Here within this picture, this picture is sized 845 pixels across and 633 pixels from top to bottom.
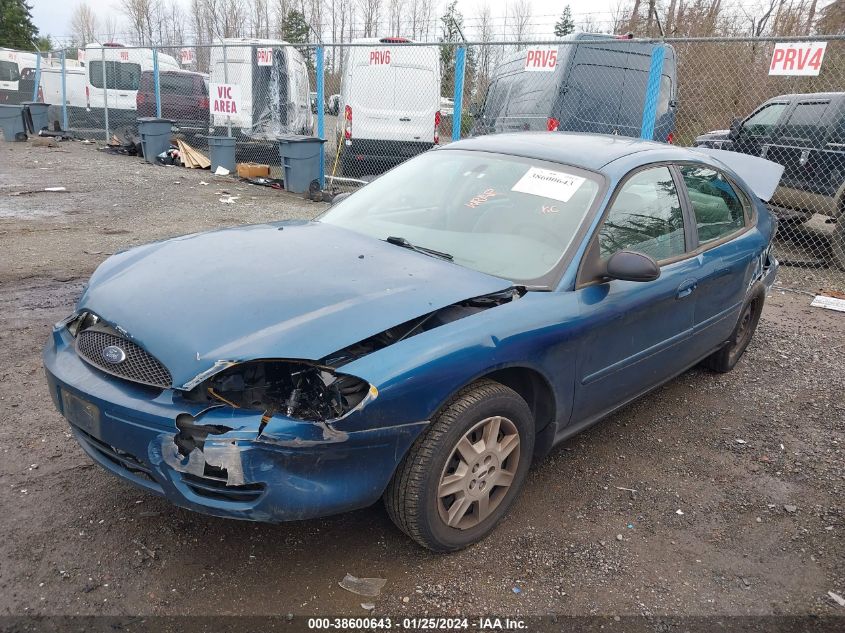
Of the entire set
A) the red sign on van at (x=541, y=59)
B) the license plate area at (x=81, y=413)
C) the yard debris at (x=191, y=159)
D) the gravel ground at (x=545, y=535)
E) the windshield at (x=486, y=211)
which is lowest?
the gravel ground at (x=545, y=535)

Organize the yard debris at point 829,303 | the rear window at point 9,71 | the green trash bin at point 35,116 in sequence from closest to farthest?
the yard debris at point 829,303 < the green trash bin at point 35,116 < the rear window at point 9,71

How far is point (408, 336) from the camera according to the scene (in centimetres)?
239

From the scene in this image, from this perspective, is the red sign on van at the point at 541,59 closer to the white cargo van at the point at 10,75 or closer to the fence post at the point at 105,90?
the fence post at the point at 105,90

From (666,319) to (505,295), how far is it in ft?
3.85

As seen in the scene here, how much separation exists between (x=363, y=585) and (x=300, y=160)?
1000 centimetres

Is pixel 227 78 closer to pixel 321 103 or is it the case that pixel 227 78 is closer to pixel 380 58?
pixel 321 103

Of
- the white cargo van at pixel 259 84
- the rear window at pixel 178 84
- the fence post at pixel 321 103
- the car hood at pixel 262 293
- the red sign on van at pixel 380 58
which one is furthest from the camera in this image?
the rear window at pixel 178 84

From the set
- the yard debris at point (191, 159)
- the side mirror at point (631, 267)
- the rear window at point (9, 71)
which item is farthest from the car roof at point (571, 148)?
the rear window at point (9, 71)

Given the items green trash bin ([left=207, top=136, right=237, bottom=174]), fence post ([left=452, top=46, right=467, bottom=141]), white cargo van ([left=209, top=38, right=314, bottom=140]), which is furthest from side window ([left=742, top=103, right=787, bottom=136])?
green trash bin ([left=207, top=136, right=237, bottom=174])

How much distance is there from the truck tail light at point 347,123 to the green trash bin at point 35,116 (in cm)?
1177

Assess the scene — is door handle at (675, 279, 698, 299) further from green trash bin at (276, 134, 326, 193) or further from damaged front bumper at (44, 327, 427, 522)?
green trash bin at (276, 134, 326, 193)

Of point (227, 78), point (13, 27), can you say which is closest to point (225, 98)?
point (227, 78)

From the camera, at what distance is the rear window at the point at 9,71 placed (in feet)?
79.8

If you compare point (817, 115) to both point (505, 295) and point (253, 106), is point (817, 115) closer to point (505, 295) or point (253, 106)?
point (505, 295)
